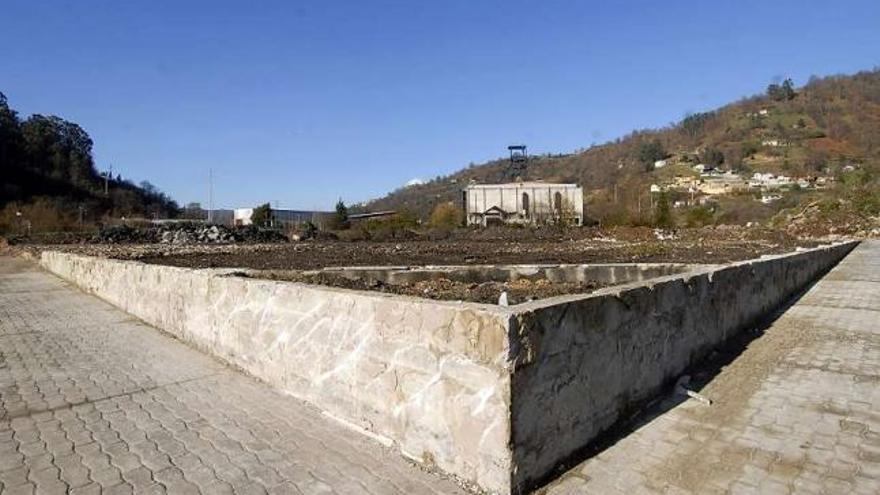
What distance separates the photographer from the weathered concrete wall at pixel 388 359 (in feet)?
10.1

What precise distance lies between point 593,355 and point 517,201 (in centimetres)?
7294

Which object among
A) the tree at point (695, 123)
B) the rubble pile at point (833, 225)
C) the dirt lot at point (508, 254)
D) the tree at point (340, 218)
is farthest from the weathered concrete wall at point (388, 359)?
the tree at point (695, 123)

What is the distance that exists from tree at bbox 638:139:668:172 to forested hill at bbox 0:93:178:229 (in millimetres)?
85176

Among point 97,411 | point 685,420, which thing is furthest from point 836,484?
point 97,411

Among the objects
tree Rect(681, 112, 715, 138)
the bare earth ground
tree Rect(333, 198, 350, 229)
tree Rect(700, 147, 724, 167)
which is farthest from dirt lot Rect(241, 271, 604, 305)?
tree Rect(681, 112, 715, 138)

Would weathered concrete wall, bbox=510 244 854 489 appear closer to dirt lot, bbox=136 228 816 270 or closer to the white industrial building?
dirt lot, bbox=136 228 816 270

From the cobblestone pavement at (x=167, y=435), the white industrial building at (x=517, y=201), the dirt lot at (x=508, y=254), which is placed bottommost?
the cobblestone pavement at (x=167, y=435)

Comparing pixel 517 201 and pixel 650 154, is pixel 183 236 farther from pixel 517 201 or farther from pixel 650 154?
pixel 650 154

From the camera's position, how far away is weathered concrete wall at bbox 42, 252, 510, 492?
3076 millimetres

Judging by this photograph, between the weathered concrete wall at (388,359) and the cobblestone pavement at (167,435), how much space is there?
164 millimetres

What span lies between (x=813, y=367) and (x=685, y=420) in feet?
8.22

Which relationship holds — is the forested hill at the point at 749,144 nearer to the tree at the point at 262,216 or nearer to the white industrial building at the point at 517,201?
the white industrial building at the point at 517,201

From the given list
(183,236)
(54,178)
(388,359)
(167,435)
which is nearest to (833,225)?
(388,359)

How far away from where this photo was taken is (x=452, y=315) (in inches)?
130
